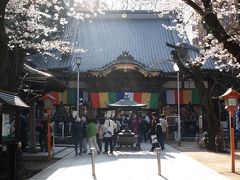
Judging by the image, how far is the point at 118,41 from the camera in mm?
38469

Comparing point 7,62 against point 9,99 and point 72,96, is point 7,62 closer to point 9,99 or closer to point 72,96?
point 9,99

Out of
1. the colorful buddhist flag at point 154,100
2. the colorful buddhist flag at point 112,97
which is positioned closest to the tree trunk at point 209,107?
the colorful buddhist flag at point 154,100

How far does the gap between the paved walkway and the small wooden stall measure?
1756 millimetres

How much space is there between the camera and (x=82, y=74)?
109 ft

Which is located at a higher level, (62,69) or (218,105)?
(62,69)

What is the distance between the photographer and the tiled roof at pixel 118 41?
34875 millimetres

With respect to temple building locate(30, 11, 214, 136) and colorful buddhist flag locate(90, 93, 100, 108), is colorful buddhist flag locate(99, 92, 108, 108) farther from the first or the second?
colorful buddhist flag locate(90, 93, 100, 108)

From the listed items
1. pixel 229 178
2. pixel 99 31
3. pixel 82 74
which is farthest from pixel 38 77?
pixel 99 31

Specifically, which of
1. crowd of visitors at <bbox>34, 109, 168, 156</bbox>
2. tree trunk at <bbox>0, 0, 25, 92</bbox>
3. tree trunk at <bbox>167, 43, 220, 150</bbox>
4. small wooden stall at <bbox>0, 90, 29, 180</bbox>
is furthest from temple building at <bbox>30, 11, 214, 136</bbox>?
A: small wooden stall at <bbox>0, 90, 29, 180</bbox>

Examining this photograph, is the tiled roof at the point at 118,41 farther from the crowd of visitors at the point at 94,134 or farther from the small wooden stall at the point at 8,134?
the small wooden stall at the point at 8,134

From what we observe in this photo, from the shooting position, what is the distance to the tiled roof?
34.9 meters

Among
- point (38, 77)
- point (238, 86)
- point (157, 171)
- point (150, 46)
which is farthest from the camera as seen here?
point (150, 46)

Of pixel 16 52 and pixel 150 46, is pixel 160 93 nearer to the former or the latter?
pixel 150 46

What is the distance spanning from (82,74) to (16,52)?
18.1m
